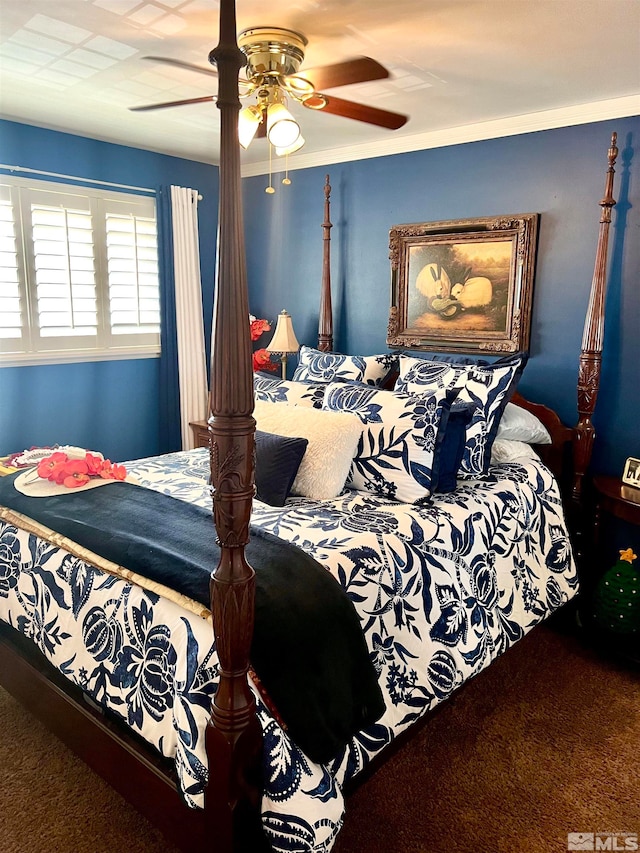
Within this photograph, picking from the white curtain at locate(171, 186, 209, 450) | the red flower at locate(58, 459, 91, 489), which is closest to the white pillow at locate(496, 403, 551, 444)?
the red flower at locate(58, 459, 91, 489)

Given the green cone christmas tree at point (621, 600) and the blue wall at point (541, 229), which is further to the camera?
the blue wall at point (541, 229)

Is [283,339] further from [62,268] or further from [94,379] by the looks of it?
[62,268]

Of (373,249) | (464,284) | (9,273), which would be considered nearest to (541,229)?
(464,284)

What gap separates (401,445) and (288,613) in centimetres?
109

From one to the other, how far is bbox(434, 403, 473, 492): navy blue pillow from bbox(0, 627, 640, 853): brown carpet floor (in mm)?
846

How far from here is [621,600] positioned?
9.04 ft

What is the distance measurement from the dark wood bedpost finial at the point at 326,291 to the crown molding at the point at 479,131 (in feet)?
0.69

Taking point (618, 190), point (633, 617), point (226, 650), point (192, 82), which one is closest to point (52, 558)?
point (226, 650)

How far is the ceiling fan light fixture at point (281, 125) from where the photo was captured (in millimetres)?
2197

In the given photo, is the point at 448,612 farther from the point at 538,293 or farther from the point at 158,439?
the point at 158,439

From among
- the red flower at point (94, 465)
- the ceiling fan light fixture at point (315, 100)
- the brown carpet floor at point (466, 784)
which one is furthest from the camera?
the red flower at point (94, 465)

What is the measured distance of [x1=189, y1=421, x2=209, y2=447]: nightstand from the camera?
4.03m

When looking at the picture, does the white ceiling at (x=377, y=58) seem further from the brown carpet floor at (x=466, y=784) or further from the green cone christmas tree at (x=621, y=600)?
the brown carpet floor at (x=466, y=784)

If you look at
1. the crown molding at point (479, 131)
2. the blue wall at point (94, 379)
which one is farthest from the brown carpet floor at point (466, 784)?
the crown molding at point (479, 131)
